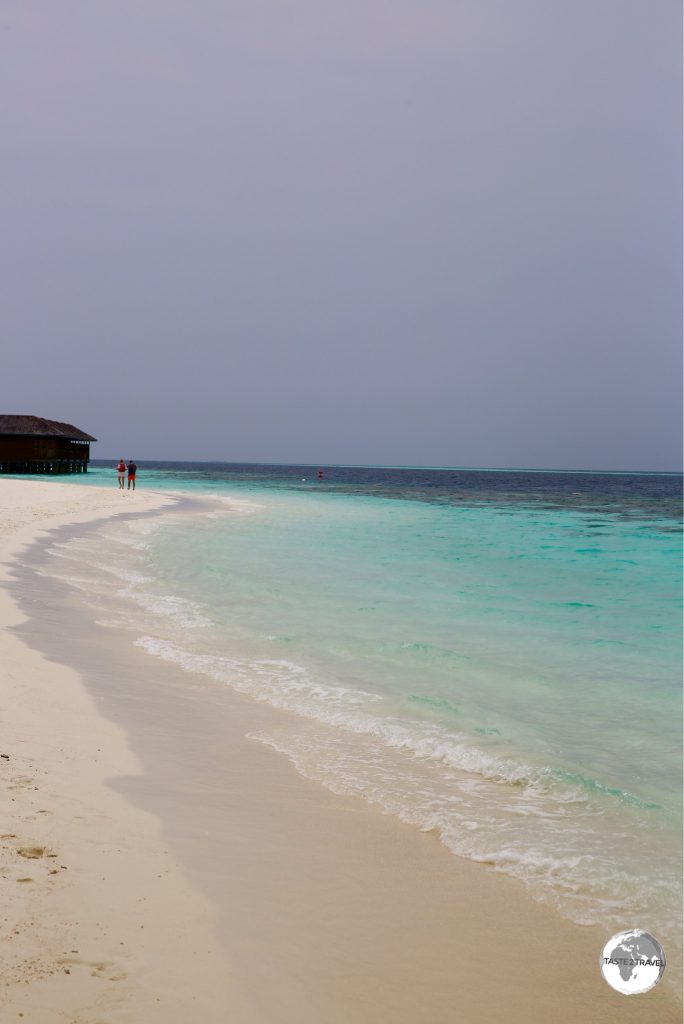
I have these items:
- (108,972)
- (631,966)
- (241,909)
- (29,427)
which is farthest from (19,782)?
(29,427)

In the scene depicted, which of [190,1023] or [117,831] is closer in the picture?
[190,1023]

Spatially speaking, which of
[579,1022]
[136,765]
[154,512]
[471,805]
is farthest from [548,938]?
[154,512]

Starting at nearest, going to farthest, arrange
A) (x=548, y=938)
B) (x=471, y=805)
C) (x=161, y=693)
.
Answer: (x=548, y=938)
(x=471, y=805)
(x=161, y=693)

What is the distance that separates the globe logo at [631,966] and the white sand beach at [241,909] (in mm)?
57

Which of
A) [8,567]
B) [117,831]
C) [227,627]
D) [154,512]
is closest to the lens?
[117,831]

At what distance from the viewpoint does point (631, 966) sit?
3.14 meters

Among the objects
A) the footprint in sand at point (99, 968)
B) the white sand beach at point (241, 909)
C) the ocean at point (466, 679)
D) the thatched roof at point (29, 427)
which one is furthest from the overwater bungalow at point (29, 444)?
the footprint in sand at point (99, 968)

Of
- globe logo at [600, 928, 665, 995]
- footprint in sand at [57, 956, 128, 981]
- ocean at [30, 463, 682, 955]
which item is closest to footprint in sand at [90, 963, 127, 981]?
footprint in sand at [57, 956, 128, 981]

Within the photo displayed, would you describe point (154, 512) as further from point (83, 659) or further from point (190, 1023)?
point (190, 1023)

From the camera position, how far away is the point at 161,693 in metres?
6.82

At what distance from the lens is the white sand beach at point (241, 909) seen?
2.86m

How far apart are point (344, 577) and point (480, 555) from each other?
7215mm

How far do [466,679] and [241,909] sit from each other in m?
5.29

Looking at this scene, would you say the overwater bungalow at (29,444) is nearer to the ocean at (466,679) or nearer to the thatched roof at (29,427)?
the thatched roof at (29,427)
